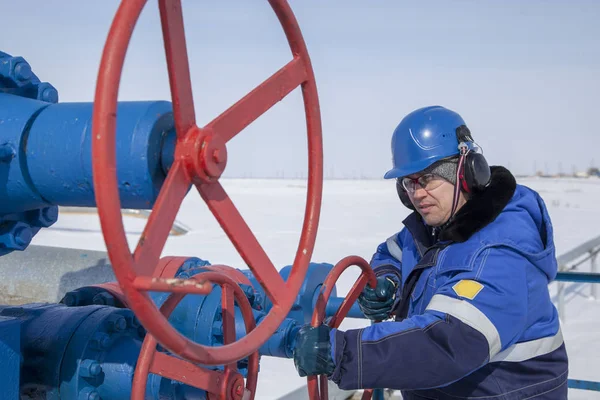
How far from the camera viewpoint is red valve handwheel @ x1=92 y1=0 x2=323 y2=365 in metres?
0.85

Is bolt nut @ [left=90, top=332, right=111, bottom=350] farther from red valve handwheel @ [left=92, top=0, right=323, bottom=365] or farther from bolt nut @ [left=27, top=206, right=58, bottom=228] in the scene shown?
red valve handwheel @ [left=92, top=0, right=323, bottom=365]

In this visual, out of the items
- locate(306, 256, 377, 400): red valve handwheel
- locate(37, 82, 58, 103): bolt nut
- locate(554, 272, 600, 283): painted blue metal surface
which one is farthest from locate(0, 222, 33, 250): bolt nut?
locate(554, 272, 600, 283): painted blue metal surface

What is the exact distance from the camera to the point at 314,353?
59.2 inches

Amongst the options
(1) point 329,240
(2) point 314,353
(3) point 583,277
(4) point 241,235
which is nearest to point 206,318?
(2) point 314,353

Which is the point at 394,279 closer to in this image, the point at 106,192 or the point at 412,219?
the point at 412,219

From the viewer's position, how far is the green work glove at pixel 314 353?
4.94 ft

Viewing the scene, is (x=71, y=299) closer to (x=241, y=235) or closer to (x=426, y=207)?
(x=241, y=235)

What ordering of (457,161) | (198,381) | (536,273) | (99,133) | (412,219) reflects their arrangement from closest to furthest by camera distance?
(99,133) → (198,381) → (536,273) → (457,161) → (412,219)

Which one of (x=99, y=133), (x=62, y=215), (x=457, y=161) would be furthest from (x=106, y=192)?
(x=62, y=215)

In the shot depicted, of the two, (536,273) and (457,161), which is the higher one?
(457,161)

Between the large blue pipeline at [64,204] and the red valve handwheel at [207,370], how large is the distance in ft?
0.22

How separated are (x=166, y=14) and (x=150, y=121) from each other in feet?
0.62

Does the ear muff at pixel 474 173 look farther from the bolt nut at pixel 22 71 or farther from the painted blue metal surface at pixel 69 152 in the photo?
the bolt nut at pixel 22 71

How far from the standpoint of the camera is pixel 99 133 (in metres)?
0.83
